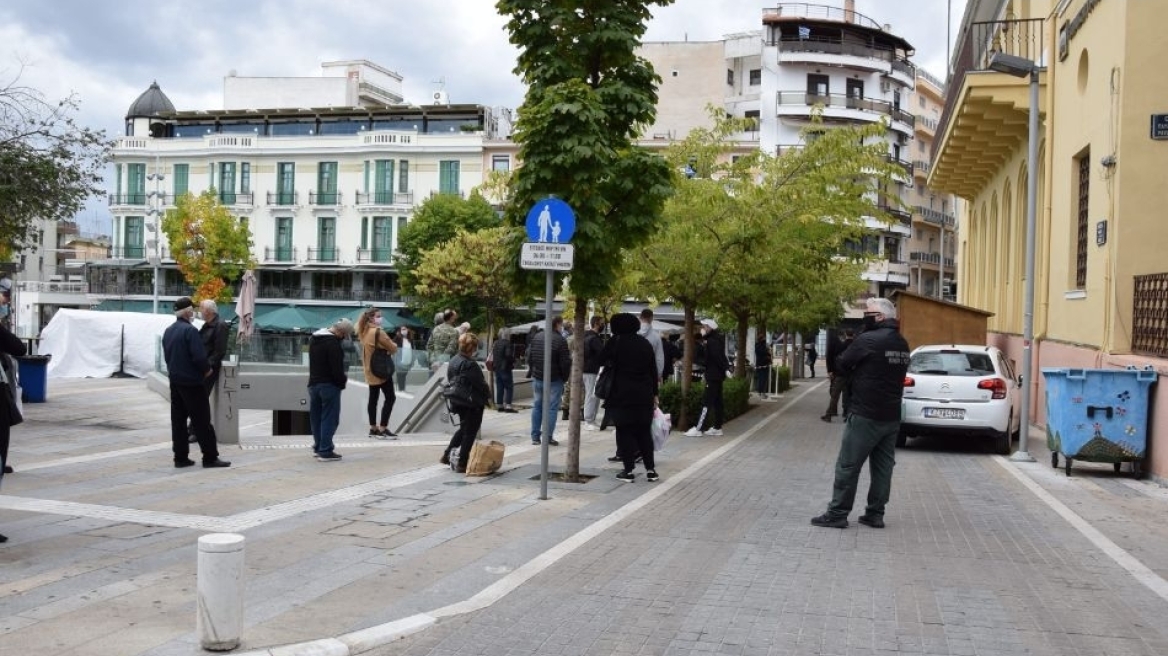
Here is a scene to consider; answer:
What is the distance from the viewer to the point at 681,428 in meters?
18.2

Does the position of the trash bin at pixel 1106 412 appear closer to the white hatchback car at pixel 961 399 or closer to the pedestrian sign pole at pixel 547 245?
the white hatchback car at pixel 961 399

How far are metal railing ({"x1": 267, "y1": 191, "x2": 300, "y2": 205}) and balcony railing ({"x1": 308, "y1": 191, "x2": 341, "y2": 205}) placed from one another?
928 millimetres

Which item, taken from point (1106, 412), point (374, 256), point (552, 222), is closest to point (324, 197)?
point (374, 256)

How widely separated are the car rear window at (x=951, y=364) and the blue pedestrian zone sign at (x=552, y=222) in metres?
7.47

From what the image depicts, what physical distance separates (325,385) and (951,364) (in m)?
8.97

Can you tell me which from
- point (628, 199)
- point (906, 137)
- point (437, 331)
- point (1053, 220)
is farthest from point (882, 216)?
point (906, 137)

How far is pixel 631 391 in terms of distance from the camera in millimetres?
11234

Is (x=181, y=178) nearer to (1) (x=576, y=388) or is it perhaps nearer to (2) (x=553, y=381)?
(2) (x=553, y=381)

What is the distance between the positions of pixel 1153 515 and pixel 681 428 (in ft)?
29.2

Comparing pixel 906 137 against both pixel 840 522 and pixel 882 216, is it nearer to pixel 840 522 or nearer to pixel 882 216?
pixel 882 216

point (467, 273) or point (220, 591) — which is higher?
point (467, 273)

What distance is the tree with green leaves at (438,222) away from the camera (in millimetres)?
55875

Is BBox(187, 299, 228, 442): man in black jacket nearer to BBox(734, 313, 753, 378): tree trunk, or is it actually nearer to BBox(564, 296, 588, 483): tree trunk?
BBox(564, 296, 588, 483): tree trunk

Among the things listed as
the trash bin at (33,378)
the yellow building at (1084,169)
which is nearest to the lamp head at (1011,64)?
the yellow building at (1084,169)
